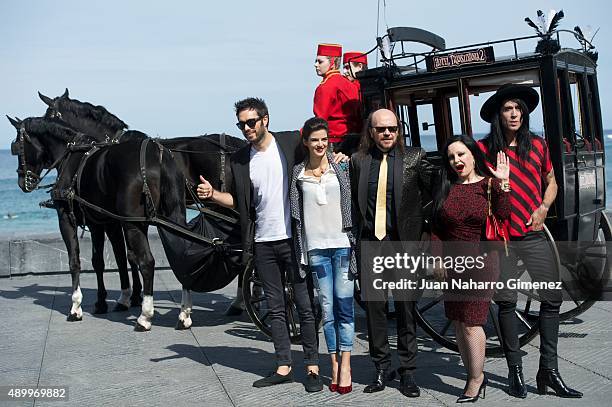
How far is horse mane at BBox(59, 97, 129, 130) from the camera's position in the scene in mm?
10211

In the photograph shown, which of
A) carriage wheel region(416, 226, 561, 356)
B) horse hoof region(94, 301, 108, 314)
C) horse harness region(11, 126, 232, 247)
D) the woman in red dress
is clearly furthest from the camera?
horse hoof region(94, 301, 108, 314)

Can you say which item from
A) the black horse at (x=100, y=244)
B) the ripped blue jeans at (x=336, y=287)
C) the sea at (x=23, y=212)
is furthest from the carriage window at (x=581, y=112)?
the sea at (x=23, y=212)

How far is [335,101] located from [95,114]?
373cm

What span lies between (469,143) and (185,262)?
11.4ft

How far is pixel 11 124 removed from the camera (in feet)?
33.4

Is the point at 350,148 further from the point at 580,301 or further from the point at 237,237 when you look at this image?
the point at 580,301

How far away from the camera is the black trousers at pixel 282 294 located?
20.7ft

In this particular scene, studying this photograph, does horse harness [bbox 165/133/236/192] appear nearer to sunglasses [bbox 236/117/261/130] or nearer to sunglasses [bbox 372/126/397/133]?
sunglasses [bbox 236/117/261/130]

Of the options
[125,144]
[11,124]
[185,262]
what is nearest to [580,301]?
[185,262]

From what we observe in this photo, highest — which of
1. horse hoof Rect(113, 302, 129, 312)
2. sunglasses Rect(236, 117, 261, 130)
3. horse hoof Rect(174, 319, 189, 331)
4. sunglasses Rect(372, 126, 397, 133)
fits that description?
sunglasses Rect(236, 117, 261, 130)

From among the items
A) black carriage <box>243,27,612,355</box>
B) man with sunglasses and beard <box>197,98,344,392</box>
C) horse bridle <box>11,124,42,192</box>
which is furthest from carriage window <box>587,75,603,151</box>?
horse bridle <box>11,124,42,192</box>

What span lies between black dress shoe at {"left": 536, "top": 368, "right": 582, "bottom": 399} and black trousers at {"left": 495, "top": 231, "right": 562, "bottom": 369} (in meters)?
0.04

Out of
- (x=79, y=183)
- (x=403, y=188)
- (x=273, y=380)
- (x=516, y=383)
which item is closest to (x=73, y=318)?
(x=79, y=183)

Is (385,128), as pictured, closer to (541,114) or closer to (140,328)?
(541,114)
